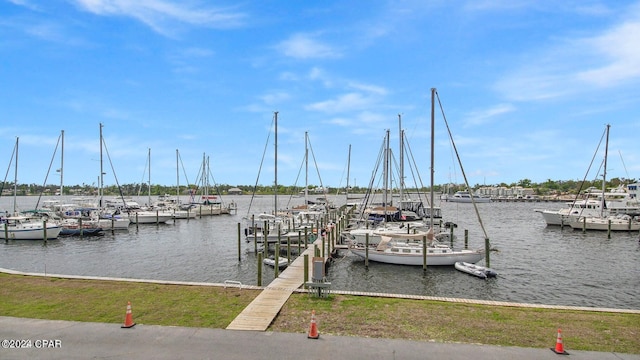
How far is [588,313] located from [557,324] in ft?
8.96

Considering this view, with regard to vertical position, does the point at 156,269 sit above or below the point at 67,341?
below

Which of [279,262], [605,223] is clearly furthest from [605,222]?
[279,262]

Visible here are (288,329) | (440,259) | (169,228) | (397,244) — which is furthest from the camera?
(169,228)

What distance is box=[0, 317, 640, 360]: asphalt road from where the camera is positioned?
1042cm

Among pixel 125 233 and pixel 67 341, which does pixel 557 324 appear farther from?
pixel 125 233

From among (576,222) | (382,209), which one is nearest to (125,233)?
(382,209)

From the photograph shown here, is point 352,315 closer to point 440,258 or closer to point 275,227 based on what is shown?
point 440,258

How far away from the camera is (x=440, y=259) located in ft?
104

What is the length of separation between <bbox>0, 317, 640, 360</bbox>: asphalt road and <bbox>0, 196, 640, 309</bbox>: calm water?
1445 centimetres

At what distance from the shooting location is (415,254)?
32.3 meters

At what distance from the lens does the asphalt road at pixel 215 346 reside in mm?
10422

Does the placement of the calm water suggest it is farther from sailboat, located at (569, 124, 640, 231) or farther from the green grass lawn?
the green grass lawn

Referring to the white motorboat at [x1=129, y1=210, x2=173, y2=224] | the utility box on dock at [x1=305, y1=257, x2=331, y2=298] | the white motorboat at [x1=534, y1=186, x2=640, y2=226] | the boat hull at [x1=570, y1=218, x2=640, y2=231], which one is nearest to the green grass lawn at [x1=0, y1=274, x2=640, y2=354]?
the utility box on dock at [x1=305, y1=257, x2=331, y2=298]

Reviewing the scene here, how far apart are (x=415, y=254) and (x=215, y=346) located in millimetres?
24020
